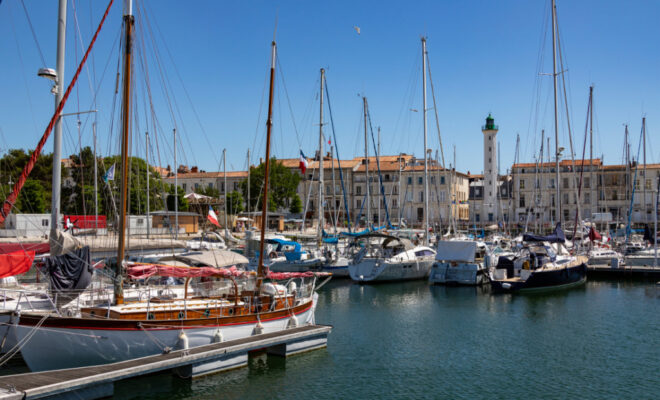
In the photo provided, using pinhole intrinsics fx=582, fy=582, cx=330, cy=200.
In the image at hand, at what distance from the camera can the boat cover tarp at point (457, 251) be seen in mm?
39562

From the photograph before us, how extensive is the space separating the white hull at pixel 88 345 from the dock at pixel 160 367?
684 mm

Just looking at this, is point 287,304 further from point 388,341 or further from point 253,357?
point 388,341

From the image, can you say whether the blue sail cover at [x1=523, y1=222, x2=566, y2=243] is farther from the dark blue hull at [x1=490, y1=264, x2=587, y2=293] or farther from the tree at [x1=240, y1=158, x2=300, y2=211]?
the tree at [x1=240, y1=158, x2=300, y2=211]

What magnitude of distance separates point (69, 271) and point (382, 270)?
2458 centimetres

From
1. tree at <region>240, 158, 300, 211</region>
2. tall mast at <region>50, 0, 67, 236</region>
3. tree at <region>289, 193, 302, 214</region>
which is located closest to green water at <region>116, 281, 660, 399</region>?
tall mast at <region>50, 0, 67, 236</region>

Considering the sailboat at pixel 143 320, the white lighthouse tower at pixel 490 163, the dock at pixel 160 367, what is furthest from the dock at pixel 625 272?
the white lighthouse tower at pixel 490 163

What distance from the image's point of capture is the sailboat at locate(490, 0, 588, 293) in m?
36.0

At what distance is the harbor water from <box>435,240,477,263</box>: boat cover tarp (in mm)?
6043

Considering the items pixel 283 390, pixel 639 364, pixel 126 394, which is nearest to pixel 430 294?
pixel 639 364

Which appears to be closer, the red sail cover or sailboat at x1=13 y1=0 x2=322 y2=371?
sailboat at x1=13 y1=0 x2=322 y2=371

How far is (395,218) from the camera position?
96.9 meters

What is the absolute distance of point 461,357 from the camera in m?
21.1

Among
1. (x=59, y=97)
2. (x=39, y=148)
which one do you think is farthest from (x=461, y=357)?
(x=59, y=97)

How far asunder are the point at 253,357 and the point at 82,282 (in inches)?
247
